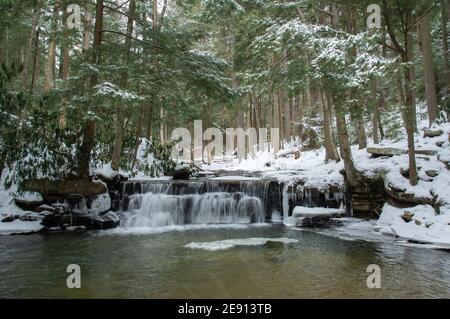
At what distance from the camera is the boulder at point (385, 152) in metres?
12.5

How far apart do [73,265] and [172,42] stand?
748 centimetres

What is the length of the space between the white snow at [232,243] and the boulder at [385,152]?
5673 millimetres

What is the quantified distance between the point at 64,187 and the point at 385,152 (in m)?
11.4

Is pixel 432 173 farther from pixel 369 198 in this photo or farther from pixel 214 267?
pixel 214 267

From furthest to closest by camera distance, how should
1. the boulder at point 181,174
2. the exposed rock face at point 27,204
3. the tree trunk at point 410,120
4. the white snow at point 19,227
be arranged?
1. the boulder at point 181,174
2. the exposed rock face at point 27,204
3. the white snow at point 19,227
4. the tree trunk at point 410,120

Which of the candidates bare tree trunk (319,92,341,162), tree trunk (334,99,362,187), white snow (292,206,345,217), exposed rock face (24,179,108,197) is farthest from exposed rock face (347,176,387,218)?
exposed rock face (24,179,108,197)

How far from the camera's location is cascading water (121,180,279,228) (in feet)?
41.3

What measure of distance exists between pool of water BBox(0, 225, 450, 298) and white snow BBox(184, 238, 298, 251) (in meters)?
0.05

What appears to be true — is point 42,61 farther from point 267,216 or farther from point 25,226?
A: point 267,216

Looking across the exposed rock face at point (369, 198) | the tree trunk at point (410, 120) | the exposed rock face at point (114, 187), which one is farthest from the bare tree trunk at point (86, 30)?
the exposed rock face at point (369, 198)

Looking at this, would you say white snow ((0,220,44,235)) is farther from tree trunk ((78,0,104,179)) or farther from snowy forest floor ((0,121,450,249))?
tree trunk ((78,0,104,179))

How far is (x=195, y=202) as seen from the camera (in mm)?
13156

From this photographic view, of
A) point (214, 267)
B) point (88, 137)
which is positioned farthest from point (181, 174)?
point (214, 267)

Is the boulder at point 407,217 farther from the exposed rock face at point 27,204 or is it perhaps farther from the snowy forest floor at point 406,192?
the exposed rock face at point 27,204
